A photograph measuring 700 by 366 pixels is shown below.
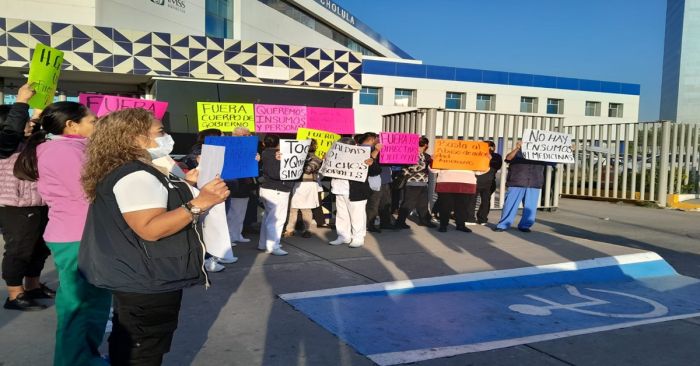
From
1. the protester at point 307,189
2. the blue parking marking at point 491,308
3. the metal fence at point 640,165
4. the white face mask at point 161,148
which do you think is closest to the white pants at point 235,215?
the protester at point 307,189

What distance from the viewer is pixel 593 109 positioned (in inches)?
1743

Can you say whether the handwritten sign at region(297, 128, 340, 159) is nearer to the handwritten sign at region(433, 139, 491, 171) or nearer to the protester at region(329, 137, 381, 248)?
the protester at region(329, 137, 381, 248)

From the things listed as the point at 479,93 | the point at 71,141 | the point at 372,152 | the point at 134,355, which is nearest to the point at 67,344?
the point at 134,355

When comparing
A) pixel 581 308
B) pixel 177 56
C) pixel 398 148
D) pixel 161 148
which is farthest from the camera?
pixel 177 56

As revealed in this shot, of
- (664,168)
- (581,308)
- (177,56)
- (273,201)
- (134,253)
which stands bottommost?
(581,308)

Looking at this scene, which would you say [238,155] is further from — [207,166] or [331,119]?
[331,119]

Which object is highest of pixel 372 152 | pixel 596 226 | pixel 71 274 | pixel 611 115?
pixel 611 115

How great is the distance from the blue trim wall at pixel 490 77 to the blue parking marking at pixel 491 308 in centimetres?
3050

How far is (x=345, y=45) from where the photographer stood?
42.9 m

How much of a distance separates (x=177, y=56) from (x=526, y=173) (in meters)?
8.67

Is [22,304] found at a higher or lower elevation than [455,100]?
lower

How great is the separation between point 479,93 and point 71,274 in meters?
39.0

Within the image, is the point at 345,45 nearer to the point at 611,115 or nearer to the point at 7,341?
the point at 611,115

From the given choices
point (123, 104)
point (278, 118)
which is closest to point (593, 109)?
point (278, 118)
